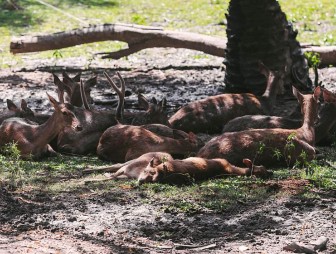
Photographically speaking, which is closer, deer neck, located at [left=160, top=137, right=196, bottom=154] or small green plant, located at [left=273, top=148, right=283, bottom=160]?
small green plant, located at [left=273, top=148, right=283, bottom=160]

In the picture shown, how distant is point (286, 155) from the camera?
9.35 m

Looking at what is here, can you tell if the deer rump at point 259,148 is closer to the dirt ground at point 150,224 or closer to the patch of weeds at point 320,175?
the patch of weeds at point 320,175

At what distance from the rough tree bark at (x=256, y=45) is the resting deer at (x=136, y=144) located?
3.69 meters

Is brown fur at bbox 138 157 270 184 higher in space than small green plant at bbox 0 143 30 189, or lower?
higher

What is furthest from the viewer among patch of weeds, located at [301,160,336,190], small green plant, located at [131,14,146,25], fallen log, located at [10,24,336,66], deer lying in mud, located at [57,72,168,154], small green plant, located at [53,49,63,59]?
small green plant, located at [131,14,146,25]

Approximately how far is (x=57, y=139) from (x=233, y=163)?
257cm

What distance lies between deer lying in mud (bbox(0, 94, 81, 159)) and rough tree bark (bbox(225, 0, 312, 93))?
13.4 ft

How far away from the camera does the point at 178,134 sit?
34.4 ft

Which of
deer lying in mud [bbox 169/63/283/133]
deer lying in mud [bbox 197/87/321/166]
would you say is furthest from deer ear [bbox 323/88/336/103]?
deer lying in mud [bbox 197/87/321/166]

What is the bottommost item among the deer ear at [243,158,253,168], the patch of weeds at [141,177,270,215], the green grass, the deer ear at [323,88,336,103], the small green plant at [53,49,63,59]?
the small green plant at [53,49,63,59]

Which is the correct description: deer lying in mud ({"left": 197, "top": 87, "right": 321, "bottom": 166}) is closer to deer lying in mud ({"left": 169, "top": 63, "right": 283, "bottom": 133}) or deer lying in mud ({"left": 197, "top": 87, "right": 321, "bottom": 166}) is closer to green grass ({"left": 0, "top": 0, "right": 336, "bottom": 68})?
deer lying in mud ({"left": 169, "top": 63, "right": 283, "bottom": 133})

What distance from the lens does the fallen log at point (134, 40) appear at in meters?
15.7

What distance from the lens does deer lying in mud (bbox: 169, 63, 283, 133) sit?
11.9 meters

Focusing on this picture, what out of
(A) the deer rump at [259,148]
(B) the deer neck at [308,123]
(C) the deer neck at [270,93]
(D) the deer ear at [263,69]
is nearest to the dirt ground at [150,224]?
(A) the deer rump at [259,148]
